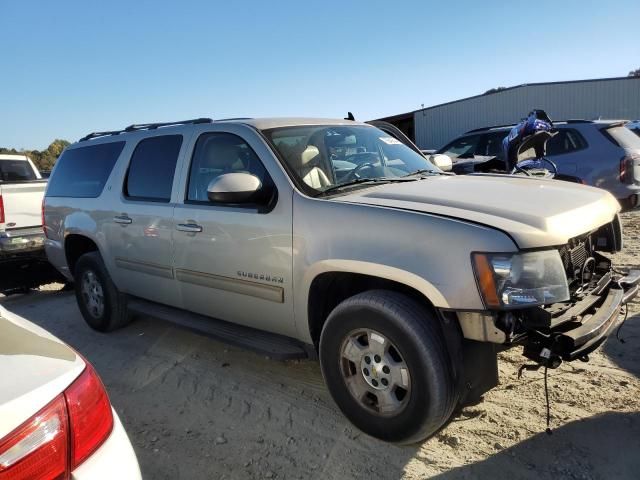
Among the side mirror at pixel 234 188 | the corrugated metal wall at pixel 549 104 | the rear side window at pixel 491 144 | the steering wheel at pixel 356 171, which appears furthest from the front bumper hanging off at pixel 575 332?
the corrugated metal wall at pixel 549 104

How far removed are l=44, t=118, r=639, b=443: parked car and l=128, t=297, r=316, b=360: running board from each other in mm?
15

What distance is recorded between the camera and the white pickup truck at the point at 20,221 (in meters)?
6.36

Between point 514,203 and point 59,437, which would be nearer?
point 59,437

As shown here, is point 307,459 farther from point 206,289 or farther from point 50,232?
point 50,232

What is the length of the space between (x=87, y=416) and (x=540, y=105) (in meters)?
25.4

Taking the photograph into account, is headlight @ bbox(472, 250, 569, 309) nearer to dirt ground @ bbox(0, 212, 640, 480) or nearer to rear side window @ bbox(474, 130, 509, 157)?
dirt ground @ bbox(0, 212, 640, 480)

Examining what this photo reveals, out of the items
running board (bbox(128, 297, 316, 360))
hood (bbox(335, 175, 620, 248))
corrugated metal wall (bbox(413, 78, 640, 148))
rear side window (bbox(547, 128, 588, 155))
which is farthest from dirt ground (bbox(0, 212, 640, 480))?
corrugated metal wall (bbox(413, 78, 640, 148))

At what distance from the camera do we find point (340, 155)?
12.7ft

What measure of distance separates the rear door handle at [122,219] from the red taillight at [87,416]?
2878 millimetres

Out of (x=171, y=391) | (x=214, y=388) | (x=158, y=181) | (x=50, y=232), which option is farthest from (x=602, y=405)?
(x=50, y=232)

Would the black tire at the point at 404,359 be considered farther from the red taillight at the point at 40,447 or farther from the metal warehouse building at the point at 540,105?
the metal warehouse building at the point at 540,105

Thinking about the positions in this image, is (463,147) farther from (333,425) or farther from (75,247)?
(333,425)

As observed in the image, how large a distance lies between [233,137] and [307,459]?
225 centimetres

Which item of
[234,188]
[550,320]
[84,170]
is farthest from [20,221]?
[550,320]
